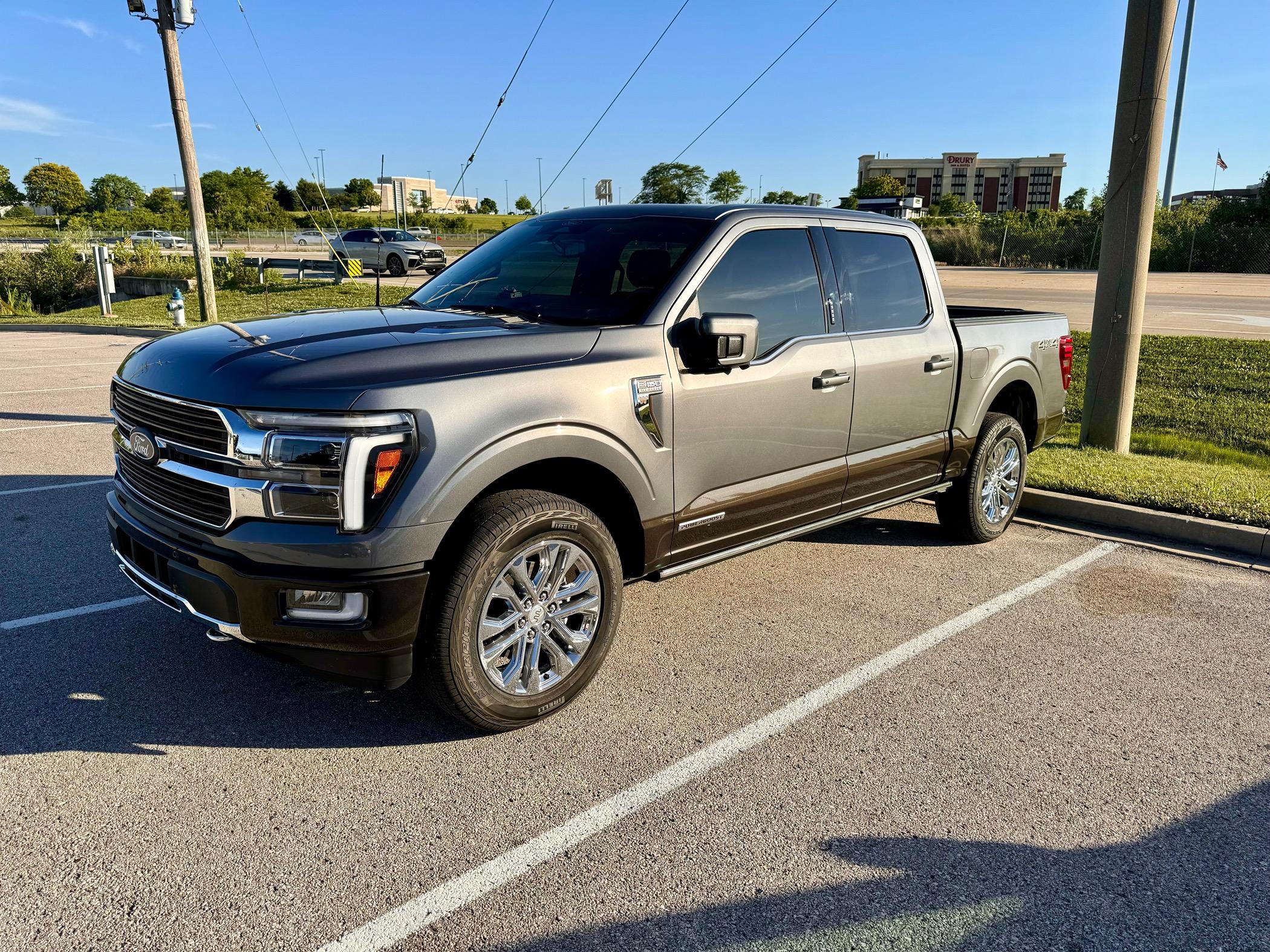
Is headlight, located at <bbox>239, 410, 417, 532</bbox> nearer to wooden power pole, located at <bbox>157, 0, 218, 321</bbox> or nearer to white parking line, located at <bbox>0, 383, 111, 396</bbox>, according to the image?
white parking line, located at <bbox>0, 383, 111, 396</bbox>

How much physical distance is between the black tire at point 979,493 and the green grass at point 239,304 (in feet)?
44.6

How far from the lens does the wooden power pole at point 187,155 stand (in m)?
16.1

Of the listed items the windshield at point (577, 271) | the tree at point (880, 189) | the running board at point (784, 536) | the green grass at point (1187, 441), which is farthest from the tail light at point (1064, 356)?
the tree at point (880, 189)

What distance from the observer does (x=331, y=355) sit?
331cm

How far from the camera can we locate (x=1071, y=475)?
23.6ft

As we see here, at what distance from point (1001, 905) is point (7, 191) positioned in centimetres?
15376

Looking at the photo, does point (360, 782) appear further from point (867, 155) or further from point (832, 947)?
point (867, 155)

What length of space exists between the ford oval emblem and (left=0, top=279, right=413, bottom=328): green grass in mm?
14541

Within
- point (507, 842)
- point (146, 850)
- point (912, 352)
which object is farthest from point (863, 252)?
point (146, 850)

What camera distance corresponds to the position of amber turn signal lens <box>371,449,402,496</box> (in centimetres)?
309

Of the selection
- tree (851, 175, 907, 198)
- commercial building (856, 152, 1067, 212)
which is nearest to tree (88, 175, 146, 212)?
tree (851, 175, 907, 198)

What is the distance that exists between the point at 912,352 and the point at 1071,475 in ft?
8.98

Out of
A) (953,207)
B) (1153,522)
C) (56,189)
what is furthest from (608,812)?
(56,189)

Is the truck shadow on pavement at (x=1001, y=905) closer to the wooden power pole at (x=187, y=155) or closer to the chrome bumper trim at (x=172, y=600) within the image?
the chrome bumper trim at (x=172, y=600)
